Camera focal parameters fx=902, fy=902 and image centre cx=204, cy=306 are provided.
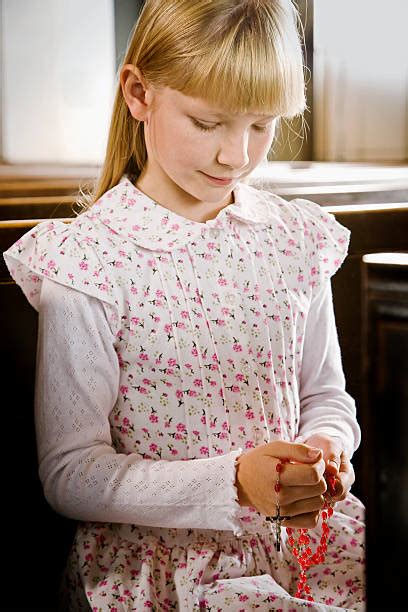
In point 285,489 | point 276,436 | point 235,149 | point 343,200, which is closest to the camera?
point 285,489

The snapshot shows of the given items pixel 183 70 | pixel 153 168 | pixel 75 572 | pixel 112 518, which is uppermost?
pixel 183 70

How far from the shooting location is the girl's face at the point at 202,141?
1.11 meters

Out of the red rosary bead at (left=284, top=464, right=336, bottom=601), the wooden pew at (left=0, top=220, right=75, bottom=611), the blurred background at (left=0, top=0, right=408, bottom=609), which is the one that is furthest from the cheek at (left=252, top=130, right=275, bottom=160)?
the red rosary bead at (left=284, top=464, right=336, bottom=601)

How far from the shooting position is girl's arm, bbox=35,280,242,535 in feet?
3.54

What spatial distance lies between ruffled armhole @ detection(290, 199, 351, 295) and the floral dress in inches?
1.0

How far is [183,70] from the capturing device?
1.10m

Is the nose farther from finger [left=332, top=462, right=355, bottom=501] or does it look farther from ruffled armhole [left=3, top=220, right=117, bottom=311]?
finger [left=332, top=462, right=355, bottom=501]

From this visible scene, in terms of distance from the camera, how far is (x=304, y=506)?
1043mm

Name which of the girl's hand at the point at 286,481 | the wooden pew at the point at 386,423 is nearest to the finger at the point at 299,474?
the girl's hand at the point at 286,481

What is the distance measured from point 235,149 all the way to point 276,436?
1.28ft

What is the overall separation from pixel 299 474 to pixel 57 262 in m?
0.40

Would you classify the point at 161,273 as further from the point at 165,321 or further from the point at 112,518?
the point at 112,518

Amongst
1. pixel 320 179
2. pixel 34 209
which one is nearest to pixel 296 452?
pixel 34 209

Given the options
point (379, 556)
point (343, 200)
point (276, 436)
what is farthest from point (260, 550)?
point (343, 200)
